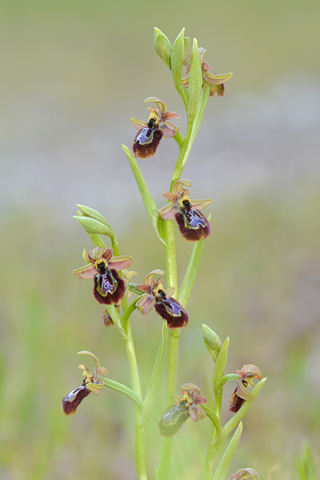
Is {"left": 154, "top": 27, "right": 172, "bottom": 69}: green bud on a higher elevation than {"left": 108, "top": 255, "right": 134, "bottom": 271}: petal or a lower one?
higher

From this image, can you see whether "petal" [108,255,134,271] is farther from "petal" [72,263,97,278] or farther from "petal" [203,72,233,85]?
"petal" [203,72,233,85]

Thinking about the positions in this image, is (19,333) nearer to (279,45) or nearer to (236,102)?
(236,102)

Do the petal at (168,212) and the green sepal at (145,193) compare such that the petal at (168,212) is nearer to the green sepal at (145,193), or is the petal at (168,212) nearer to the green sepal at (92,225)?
the green sepal at (145,193)

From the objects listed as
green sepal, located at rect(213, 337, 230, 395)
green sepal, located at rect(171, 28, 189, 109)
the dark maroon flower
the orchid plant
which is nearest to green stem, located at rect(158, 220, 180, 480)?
the orchid plant

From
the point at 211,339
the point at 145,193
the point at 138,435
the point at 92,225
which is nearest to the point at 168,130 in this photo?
the point at 145,193

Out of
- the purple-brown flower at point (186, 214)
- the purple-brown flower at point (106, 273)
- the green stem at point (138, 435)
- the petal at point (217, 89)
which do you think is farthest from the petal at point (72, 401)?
the petal at point (217, 89)

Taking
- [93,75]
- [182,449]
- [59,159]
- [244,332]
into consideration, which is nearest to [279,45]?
[93,75]
